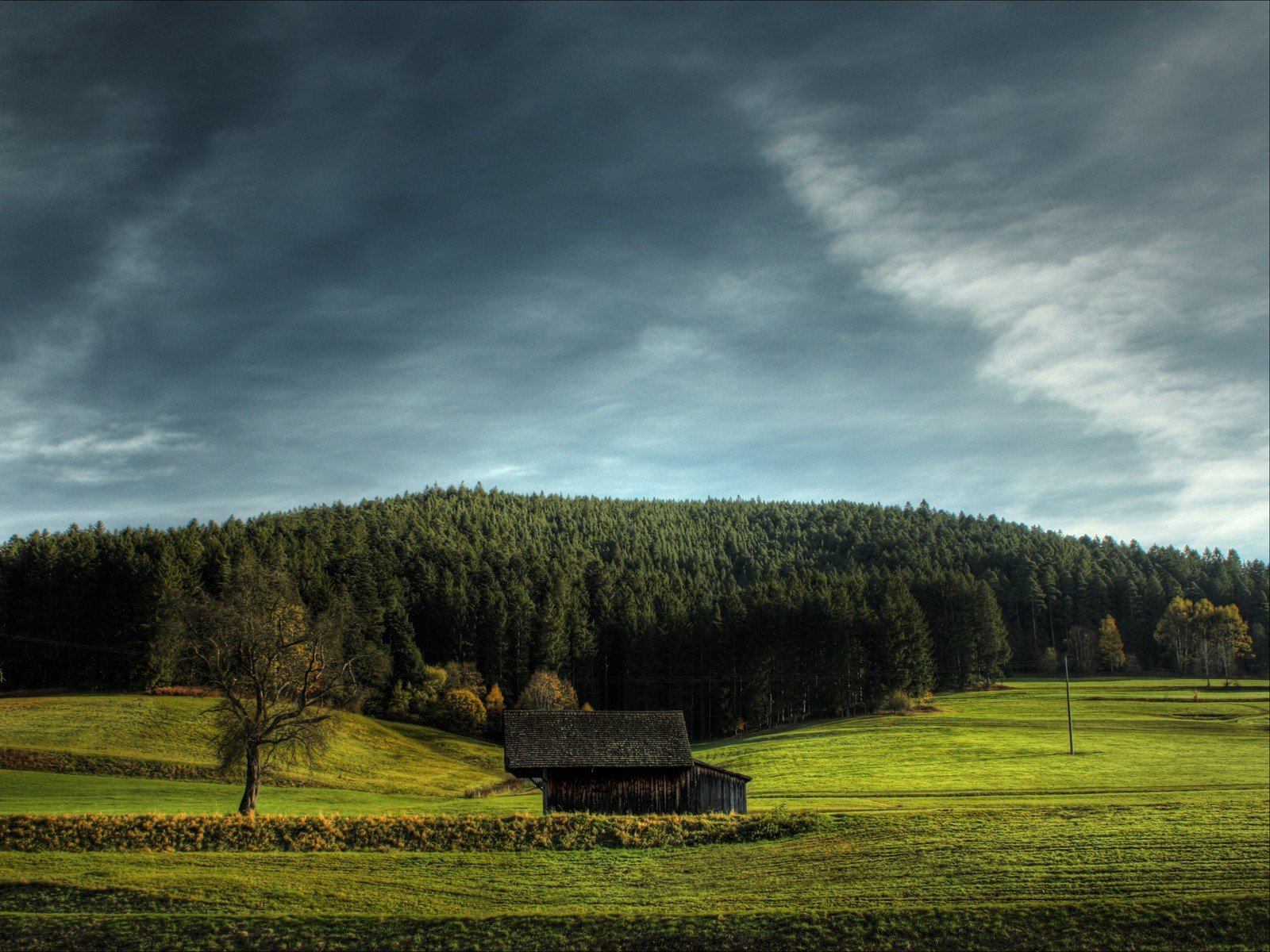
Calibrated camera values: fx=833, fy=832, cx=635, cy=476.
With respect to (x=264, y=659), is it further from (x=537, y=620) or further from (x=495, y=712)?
(x=537, y=620)

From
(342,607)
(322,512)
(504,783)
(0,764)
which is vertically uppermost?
(322,512)

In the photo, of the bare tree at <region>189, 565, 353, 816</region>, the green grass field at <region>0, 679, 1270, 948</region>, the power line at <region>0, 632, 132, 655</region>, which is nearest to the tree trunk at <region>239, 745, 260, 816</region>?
the bare tree at <region>189, 565, 353, 816</region>

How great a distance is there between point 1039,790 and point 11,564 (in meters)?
112

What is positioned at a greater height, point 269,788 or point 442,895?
point 442,895

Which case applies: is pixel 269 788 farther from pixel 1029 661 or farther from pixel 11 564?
pixel 1029 661

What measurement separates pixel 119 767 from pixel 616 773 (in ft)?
121

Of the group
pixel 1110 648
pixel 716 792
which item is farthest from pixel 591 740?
pixel 1110 648

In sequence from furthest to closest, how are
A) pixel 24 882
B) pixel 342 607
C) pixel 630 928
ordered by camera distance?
1. pixel 342 607
2. pixel 24 882
3. pixel 630 928

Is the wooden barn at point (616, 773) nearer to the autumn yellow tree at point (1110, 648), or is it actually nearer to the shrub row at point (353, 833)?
the shrub row at point (353, 833)

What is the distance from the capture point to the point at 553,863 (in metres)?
27.8

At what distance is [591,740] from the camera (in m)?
48.3

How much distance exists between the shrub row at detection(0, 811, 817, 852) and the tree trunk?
7256 millimetres

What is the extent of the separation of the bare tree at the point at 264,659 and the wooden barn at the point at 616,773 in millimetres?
10763

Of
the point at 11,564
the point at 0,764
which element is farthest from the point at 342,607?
the point at 11,564
